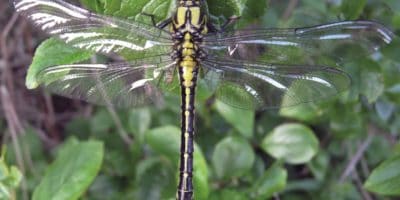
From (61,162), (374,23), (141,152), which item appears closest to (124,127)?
(141,152)

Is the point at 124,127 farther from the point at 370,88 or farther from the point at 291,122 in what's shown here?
the point at 370,88

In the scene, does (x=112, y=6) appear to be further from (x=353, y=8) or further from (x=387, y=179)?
(x=387, y=179)

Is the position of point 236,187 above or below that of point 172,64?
below

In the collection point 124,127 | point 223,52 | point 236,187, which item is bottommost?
point 236,187

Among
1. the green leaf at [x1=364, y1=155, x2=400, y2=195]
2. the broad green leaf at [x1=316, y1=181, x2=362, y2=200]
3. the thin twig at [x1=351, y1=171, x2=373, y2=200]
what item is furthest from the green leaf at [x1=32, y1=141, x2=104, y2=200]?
Answer: the thin twig at [x1=351, y1=171, x2=373, y2=200]

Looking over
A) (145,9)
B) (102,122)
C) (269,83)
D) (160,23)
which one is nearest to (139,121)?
(102,122)

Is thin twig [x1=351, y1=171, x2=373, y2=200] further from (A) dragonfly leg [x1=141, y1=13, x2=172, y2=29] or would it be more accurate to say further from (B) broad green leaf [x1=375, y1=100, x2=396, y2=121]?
(A) dragonfly leg [x1=141, y1=13, x2=172, y2=29]
